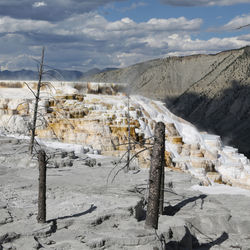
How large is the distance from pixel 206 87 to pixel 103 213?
106264mm

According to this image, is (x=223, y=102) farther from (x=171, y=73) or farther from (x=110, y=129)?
(x=110, y=129)

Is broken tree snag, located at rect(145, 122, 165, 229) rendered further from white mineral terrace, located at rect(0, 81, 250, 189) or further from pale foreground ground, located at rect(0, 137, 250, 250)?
white mineral terrace, located at rect(0, 81, 250, 189)

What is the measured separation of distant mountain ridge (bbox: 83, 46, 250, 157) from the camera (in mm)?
95562

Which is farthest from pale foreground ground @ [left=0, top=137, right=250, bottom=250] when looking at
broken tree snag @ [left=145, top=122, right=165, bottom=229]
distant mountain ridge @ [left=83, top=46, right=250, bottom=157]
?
distant mountain ridge @ [left=83, top=46, right=250, bottom=157]

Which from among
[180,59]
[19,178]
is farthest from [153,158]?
[180,59]

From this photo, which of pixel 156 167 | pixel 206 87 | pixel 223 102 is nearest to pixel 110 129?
pixel 156 167

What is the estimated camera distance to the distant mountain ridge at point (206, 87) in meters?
95.6

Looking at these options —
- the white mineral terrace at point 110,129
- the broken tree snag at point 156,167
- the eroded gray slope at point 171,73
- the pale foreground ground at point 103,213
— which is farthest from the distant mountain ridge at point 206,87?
the broken tree snag at point 156,167

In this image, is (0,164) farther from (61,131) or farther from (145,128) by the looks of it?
(145,128)

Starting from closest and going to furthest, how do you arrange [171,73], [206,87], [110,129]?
[110,129]
[206,87]
[171,73]

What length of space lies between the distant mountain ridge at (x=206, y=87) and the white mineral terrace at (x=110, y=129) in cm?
4480

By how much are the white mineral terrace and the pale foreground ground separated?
6666mm

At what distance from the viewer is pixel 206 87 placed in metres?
112

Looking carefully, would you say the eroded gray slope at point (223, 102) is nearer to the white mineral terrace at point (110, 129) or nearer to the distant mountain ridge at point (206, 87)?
the distant mountain ridge at point (206, 87)
